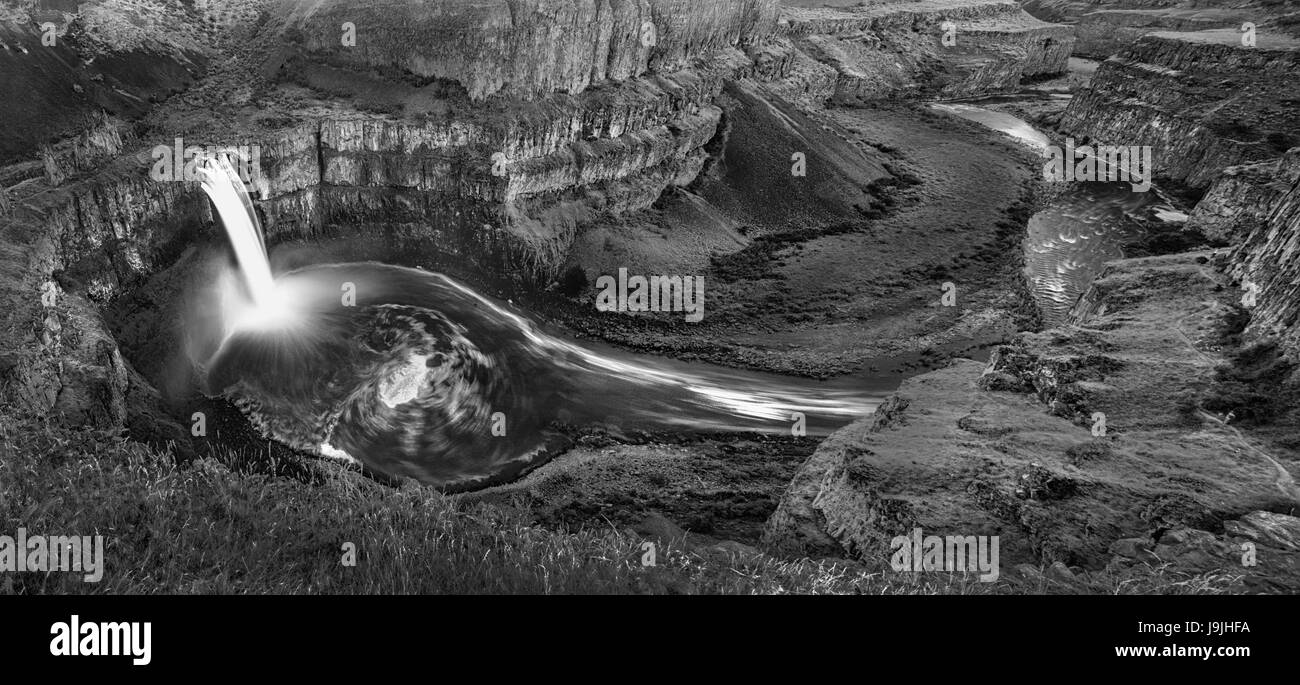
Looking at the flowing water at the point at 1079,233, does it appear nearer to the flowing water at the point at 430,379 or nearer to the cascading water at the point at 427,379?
the flowing water at the point at 430,379

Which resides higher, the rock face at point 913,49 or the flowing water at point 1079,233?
the rock face at point 913,49

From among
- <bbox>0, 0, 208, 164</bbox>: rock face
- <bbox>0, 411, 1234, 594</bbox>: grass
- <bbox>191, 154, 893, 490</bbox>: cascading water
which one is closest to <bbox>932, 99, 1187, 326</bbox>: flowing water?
<bbox>191, 154, 893, 490</bbox>: cascading water

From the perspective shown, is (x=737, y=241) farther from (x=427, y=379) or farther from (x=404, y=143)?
(x=427, y=379)

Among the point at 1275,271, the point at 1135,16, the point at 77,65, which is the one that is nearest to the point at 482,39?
the point at 77,65

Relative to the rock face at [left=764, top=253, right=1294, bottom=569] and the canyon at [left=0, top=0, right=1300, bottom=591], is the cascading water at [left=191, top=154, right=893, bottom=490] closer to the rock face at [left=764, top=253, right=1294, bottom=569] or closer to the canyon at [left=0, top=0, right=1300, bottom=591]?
the canyon at [left=0, top=0, right=1300, bottom=591]

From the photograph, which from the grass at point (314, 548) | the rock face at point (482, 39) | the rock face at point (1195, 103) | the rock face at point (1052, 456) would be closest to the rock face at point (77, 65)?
the rock face at point (482, 39)

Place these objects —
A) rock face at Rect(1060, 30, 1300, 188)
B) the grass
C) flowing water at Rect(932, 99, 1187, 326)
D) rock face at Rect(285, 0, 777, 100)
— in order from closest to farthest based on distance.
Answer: the grass, rock face at Rect(285, 0, 777, 100), flowing water at Rect(932, 99, 1187, 326), rock face at Rect(1060, 30, 1300, 188)
